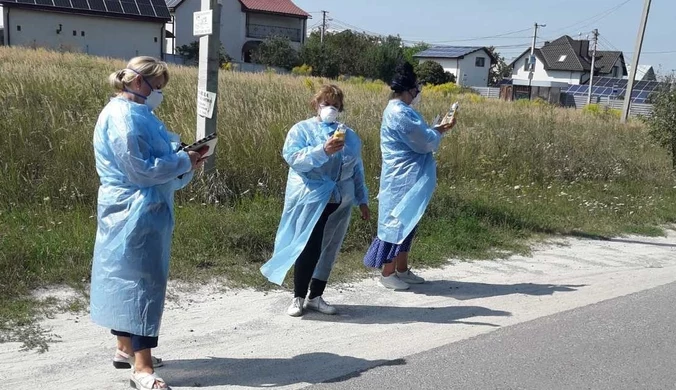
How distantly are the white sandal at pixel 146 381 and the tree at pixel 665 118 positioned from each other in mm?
12036

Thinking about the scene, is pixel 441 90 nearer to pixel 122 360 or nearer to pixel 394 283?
pixel 394 283

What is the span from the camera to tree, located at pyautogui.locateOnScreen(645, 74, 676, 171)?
42.6ft

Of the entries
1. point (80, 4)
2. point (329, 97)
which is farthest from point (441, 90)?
point (329, 97)

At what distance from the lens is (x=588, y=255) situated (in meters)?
7.61

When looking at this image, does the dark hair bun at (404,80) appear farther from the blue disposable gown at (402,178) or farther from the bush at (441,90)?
the bush at (441,90)

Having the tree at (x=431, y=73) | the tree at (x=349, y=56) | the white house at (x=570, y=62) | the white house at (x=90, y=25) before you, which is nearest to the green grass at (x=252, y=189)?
the white house at (x=90, y=25)

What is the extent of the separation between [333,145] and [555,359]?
204 cm

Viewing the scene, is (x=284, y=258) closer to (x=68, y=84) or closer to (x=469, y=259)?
(x=469, y=259)

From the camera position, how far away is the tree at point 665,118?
42.6 ft

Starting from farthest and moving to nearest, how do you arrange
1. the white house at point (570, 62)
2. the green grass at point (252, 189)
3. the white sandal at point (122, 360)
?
1. the white house at point (570, 62)
2. the green grass at point (252, 189)
3. the white sandal at point (122, 360)

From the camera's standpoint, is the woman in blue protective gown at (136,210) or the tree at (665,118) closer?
the woman in blue protective gown at (136,210)

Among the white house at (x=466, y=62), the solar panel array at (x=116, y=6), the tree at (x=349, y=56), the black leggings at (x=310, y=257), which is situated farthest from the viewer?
the white house at (x=466, y=62)

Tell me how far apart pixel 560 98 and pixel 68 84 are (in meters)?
47.6

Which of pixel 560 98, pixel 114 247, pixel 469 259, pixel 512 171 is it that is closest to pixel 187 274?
pixel 114 247
